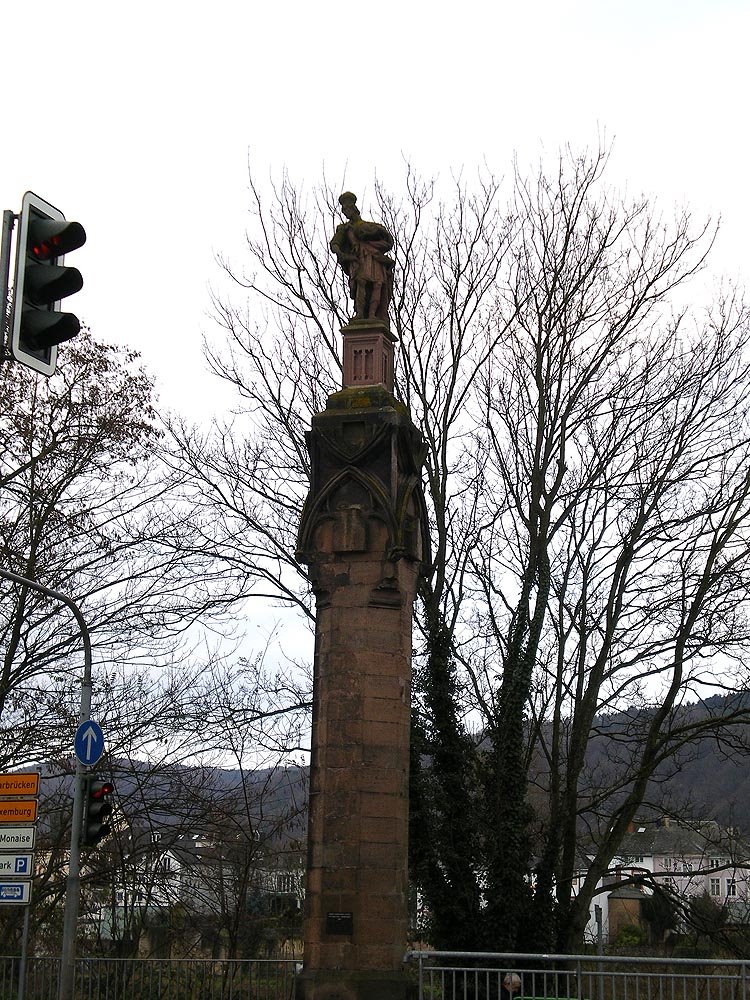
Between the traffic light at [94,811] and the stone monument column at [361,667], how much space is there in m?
3.08

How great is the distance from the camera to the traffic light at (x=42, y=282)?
640 cm

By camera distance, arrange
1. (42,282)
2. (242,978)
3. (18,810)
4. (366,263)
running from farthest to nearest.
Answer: (242,978), (366,263), (18,810), (42,282)

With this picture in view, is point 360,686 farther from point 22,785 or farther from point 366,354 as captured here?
point 22,785

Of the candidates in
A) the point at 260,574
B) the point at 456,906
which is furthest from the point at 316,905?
the point at 260,574

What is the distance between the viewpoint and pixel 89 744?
49.8 feet

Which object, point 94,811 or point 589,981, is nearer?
point 589,981

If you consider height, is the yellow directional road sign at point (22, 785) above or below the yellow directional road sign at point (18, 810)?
above

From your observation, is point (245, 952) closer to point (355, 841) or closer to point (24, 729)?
point (24, 729)

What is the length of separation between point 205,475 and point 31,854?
11400mm

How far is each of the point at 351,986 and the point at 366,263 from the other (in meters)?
8.06

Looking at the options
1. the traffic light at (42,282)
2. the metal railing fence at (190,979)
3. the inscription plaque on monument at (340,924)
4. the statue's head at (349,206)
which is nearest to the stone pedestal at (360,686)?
the inscription plaque on monument at (340,924)

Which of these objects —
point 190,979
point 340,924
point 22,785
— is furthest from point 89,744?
point 340,924

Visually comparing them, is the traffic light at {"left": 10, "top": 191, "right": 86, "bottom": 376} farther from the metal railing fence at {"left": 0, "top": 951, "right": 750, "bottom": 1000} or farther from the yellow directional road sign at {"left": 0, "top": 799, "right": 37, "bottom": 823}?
the metal railing fence at {"left": 0, "top": 951, "right": 750, "bottom": 1000}

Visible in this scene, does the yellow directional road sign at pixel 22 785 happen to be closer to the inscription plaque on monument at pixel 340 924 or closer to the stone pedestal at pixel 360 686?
the stone pedestal at pixel 360 686
